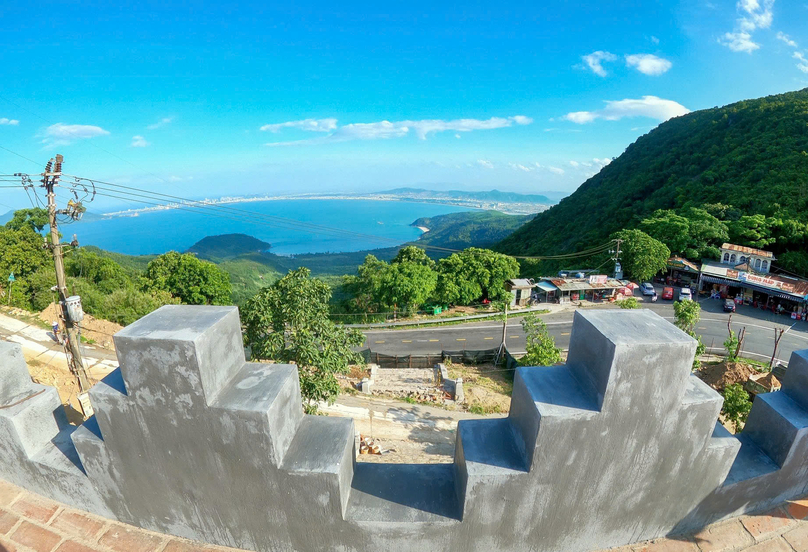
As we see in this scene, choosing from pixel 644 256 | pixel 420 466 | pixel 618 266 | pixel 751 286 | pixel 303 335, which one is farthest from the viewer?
pixel 618 266

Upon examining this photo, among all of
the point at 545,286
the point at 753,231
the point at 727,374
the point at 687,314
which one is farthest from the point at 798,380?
the point at 753,231

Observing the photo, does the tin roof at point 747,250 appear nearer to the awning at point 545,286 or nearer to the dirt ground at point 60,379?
the awning at point 545,286

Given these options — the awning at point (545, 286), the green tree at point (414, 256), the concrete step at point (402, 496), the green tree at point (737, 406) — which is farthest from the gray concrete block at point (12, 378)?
the awning at point (545, 286)

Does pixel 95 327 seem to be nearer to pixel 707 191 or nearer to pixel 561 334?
pixel 561 334

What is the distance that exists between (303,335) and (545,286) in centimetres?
2716

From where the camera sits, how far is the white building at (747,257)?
97.9ft

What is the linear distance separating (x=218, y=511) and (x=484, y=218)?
597ft

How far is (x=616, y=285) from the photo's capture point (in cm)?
3075

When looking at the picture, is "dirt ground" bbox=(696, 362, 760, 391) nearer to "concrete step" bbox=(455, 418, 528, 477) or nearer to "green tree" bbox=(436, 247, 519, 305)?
"green tree" bbox=(436, 247, 519, 305)

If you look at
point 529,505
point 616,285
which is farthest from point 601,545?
point 616,285

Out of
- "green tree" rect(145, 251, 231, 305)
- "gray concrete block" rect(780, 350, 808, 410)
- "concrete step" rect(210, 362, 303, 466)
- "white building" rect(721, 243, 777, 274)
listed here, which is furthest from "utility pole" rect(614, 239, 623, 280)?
"concrete step" rect(210, 362, 303, 466)

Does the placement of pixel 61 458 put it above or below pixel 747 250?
above

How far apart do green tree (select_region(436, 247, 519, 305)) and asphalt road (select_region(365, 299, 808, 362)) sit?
2994 millimetres

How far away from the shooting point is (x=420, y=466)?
335 centimetres
